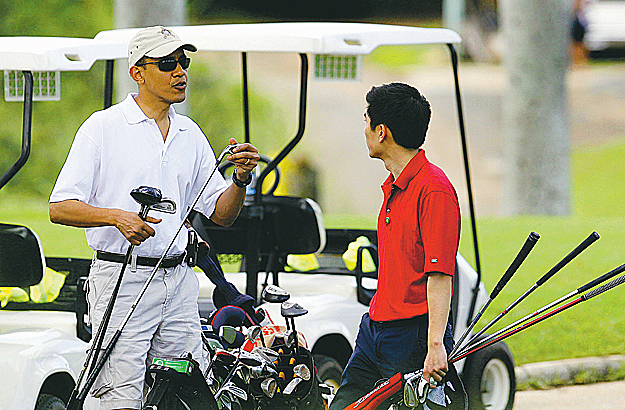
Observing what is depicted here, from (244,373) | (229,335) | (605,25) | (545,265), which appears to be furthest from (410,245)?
(605,25)

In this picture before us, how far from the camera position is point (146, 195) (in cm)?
321

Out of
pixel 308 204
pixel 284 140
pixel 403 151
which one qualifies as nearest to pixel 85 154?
pixel 403 151

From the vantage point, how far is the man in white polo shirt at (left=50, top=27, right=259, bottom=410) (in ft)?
11.2

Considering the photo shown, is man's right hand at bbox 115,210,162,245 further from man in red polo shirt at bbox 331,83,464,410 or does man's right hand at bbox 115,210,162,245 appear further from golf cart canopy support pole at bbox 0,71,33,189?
golf cart canopy support pole at bbox 0,71,33,189

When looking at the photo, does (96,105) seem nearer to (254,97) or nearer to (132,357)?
(254,97)

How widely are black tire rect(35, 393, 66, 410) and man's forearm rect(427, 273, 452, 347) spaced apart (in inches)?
64.5

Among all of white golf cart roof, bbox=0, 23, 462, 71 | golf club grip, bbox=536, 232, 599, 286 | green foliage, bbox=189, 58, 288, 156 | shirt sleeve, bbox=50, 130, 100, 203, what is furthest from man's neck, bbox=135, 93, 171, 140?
green foliage, bbox=189, 58, 288, 156

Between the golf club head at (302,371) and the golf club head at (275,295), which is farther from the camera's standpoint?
the golf club head at (275,295)

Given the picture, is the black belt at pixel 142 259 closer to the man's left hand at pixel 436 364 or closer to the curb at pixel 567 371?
the man's left hand at pixel 436 364

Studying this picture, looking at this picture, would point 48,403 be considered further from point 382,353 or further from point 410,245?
point 410,245

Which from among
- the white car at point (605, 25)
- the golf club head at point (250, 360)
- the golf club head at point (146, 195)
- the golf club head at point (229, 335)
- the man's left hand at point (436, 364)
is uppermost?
the white car at point (605, 25)

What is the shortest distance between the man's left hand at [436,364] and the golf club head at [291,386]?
0.70 meters

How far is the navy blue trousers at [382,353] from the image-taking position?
11.4ft

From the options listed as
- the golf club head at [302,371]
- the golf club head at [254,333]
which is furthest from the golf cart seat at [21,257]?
the golf club head at [302,371]
